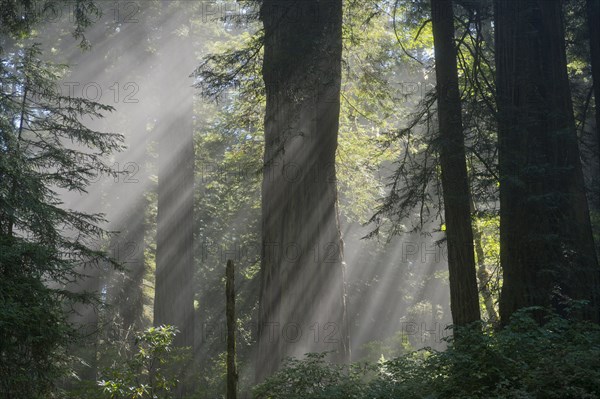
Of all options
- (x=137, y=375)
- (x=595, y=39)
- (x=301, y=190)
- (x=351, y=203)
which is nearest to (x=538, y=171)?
(x=301, y=190)

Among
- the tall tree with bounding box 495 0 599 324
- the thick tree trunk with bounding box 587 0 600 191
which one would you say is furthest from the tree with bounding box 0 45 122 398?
the thick tree trunk with bounding box 587 0 600 191

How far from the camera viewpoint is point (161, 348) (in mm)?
7805

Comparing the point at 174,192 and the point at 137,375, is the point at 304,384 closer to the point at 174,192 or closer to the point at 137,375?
the point at 137,375

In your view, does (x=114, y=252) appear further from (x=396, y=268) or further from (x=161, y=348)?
(x=161, y=348)

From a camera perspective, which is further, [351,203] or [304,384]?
[351,203]

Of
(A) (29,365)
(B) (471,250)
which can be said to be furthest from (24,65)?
(B) (471,250)

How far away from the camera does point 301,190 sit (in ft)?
32.9

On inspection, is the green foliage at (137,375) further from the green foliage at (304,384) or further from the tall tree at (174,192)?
the tall tree at (174,192)

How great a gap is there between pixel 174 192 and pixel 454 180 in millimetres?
12881

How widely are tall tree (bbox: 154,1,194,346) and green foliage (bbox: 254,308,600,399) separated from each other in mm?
12535

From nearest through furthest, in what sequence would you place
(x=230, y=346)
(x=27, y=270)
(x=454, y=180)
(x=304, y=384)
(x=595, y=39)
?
(x=230, y=346) < (x=304, y=384) < (x=27, y=270) < (x=454, y=180) < (x=595, y=39)

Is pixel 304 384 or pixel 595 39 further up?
pixel 595 39

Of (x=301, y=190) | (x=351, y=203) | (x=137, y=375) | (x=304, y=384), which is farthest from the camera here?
(x=351, y=203)

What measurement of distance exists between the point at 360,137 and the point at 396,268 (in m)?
15.7
